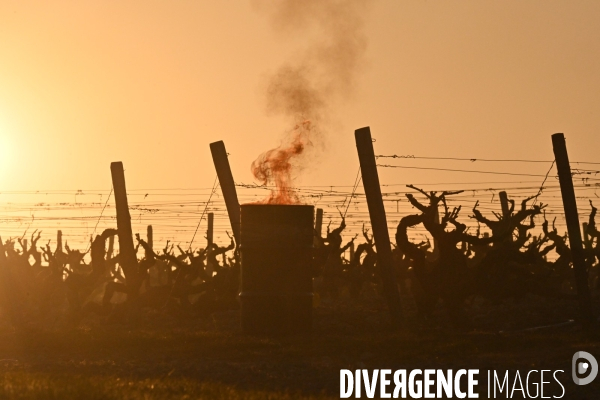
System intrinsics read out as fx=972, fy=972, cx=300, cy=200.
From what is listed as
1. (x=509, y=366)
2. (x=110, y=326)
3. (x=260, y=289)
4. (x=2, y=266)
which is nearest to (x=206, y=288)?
(x=110, y=326)

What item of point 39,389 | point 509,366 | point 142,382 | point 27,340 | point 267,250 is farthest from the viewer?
point 27,340

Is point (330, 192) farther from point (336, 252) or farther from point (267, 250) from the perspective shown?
point (267, 250)

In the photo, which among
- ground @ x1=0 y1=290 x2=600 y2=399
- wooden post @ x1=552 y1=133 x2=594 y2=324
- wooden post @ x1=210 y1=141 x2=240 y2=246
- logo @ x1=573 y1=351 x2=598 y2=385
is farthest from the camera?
wooden post @ x1=210 y1=141 x2=240 y2=246

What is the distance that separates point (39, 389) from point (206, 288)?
1348cm

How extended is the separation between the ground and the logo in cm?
13

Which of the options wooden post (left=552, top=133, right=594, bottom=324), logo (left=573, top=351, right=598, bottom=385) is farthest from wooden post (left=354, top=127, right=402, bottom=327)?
logo (left=573, top=351, right=598, bottom=385)

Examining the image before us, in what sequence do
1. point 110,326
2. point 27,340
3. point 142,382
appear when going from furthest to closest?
point 110,326 → point 27,340 → point 142,382

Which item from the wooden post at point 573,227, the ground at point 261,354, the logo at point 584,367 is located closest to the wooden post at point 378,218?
the ground at point 261,354

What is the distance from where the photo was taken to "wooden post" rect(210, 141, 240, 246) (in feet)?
70.8

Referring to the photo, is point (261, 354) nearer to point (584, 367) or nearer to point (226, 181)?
point (584, 367)

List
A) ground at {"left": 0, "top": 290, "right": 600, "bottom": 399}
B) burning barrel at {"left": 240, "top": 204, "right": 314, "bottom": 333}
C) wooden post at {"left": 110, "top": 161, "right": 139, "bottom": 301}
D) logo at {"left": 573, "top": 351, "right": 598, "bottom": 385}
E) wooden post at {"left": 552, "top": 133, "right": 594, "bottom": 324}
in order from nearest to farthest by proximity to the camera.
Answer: ground at {"left": 0, "top": 290, "right": 600, "bottom": 399} < logo at {"left": 573, "top": 351, "right": 598, "bottom": 385} < wooden post at {"left": 552, "top": 133, "right": 594, "bottom": 324} < burning barrel at {"left": 240, "top": 204, "right": 314, "bottom": 333} < wooden post at {"left": 110, "top": 161, "right": 139, "bottom": 301}

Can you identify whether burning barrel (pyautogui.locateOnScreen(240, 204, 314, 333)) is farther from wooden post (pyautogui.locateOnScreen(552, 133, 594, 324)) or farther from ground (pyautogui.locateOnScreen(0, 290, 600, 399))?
wooden post (pyautogui.locateOnScreen(552, 133, 594, 324))

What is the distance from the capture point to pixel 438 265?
18.0m

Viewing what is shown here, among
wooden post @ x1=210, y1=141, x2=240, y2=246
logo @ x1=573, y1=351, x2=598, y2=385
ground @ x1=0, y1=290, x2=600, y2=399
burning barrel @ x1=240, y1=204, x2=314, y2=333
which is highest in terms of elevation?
wooden post @ x1=210, y1=141, x2=240, y2=246
